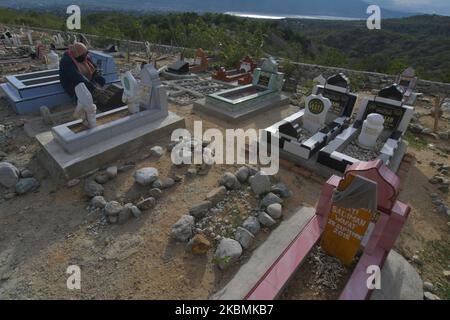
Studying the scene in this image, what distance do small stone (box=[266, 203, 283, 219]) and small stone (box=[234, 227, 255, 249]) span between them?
0.55 m

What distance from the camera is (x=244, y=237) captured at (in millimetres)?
3734

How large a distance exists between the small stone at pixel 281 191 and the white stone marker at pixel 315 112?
2443mm

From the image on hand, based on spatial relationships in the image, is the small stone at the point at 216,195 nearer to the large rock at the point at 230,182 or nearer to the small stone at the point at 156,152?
the large rock at the point at 230,182

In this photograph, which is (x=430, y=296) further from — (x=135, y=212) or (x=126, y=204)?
(x=126, y=204)

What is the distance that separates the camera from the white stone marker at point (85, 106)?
5289 millimetres

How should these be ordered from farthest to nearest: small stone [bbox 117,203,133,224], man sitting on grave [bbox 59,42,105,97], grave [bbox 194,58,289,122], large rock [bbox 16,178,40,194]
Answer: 1. grave [bbox 194,58,289,122]
2. man sitting on grave [bbox 59,42,105,97]
3. large rock [bbox 16,178,40,194]
4. small stone [bbox 117,203,133,224]

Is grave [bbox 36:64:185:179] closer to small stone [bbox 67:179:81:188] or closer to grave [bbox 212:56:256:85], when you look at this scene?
small stone [bbox 67:179:81:188]

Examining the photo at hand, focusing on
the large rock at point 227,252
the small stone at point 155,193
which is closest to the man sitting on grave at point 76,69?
the small stone at point 155,193

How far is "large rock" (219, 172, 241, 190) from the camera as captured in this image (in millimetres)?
4739

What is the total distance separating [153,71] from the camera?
642 centimetres

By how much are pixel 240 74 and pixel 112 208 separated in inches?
346

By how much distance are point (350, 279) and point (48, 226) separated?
4319 millimetres

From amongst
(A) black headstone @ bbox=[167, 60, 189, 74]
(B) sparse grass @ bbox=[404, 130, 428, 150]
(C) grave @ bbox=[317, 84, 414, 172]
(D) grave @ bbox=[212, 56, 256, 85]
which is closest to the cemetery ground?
(C) grave @ bbox=[317, 84, 414, 172]

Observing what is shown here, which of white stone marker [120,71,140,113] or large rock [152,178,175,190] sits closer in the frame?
large rock [152,178,175,190]
